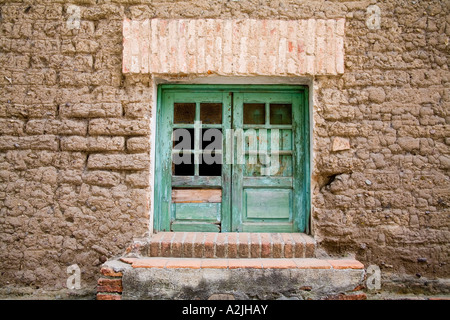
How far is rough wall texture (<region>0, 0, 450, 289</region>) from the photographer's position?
297cm

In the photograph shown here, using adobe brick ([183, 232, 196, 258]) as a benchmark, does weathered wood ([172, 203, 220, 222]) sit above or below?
above

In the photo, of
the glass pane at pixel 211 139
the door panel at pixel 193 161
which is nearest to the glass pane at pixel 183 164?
the door panel at pixel 193 161

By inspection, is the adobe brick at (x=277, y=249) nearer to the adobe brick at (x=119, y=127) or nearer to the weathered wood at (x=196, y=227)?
the weathered wood at (x=196, y=227)

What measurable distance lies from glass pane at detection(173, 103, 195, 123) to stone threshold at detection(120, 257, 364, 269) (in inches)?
51.6

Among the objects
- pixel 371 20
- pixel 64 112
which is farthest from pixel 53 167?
pixel 371 20

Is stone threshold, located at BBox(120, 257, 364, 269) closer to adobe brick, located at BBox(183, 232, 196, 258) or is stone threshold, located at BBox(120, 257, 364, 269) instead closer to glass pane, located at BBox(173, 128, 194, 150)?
adobe brick, located at BBox(183, 232, 196, 258)

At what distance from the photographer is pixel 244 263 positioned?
2.73 m

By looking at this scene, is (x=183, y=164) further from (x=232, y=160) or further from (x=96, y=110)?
(x=96, y=110)

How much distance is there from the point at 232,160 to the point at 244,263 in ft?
3.19

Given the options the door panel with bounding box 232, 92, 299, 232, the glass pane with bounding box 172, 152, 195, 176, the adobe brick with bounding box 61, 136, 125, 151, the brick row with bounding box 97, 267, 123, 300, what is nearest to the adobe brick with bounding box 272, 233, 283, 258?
the door panel with bounding box 232, 92, 299, 232

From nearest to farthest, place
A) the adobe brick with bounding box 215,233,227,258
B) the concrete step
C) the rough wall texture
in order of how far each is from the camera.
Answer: the concrete step
the adobe brick with bounding box 215,233,227,258
the rough wall texture

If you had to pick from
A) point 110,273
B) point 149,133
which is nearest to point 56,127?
point 149,133

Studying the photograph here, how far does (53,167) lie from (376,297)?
3.05 meters

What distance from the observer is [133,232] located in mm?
2986
